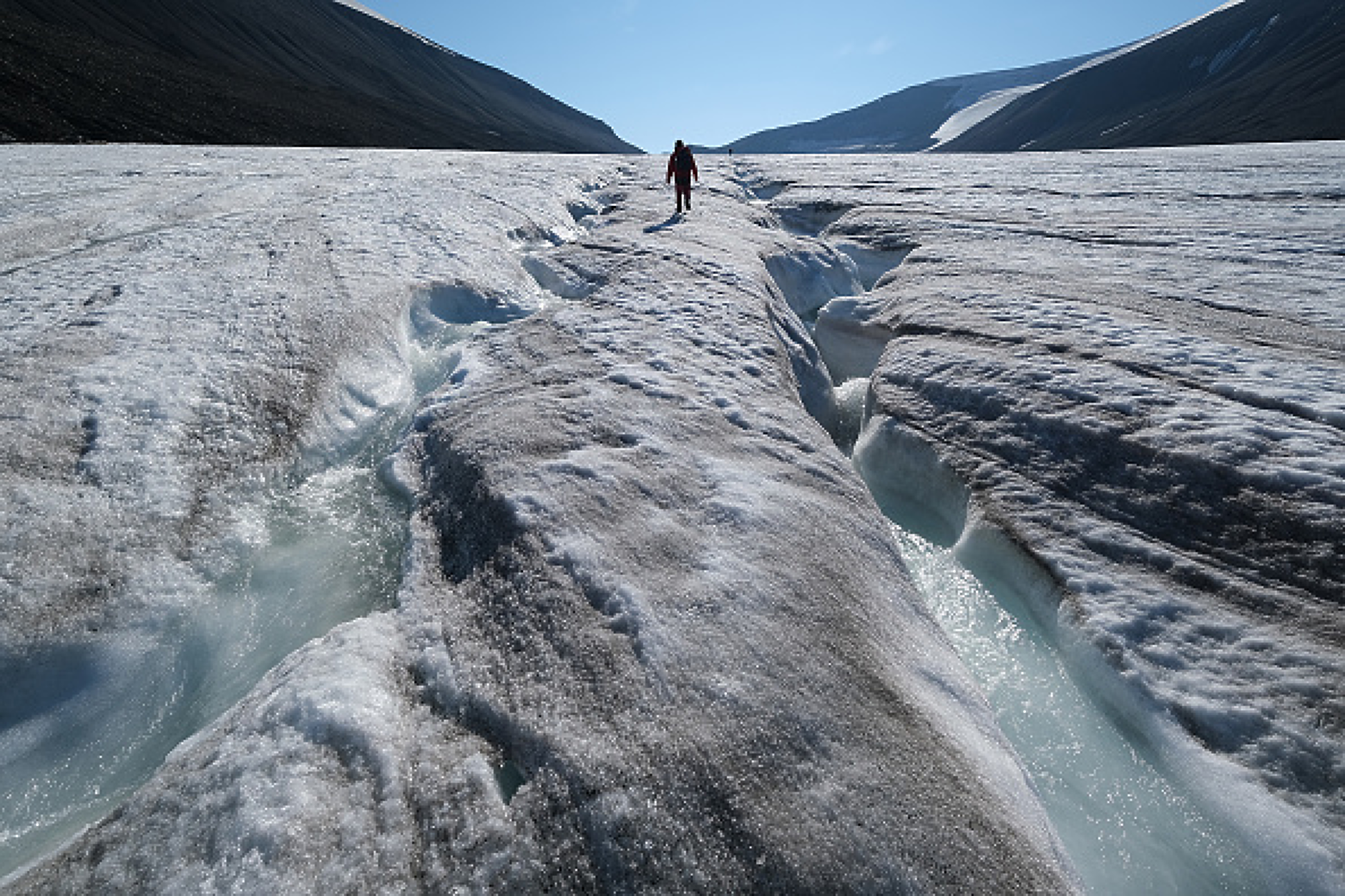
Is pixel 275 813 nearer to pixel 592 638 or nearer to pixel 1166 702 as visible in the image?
pixel 592 638

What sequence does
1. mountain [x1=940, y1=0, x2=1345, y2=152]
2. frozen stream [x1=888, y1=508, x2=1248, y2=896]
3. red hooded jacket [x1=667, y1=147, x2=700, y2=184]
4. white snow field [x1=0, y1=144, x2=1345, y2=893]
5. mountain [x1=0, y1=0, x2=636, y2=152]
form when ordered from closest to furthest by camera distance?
1. white snow field [x1=0, y1=144, x2=1345, y2=893]
2. frozen stream [x1=888, y1=508, x2=1248, y2=896]
3. red hooded jacket [x1=667, y1=147, x2=700, y2=184]
4. mountain [x1=0, y1=0, x2=636, y2=152]
5. mountain [x1=940, y1=0, x2=1345, y2=152]

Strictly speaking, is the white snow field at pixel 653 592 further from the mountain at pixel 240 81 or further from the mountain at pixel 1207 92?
the mountain at pixel 1207 92

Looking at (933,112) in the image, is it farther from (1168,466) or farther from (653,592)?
(653,592)

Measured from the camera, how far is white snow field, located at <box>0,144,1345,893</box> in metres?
2.13

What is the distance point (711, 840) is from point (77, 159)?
2011 cm

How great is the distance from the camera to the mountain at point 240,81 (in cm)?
2816

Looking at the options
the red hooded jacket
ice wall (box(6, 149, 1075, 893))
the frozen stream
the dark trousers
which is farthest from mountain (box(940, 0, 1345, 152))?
ice wall (box(6, 149, 1075, 893))

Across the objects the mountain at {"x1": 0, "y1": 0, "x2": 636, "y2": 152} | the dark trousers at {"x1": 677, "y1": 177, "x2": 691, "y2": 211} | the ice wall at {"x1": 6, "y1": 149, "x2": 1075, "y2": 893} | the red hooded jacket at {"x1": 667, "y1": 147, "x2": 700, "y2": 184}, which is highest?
the mountain at {"x1": 0, "y1": 0, "x2": 636, "y2": 152}

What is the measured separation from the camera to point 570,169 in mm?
20281

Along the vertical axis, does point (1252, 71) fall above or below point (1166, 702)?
above

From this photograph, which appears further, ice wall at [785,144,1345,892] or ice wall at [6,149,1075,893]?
ice wall at [785,144,1345,892]

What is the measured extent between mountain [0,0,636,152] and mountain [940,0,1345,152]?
71.6 metres

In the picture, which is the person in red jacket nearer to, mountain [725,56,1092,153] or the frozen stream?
the frozen stream

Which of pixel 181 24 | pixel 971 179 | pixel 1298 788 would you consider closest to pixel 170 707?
pixel 1298 788
